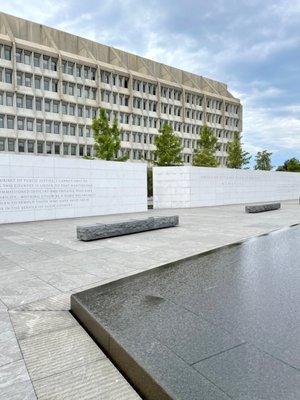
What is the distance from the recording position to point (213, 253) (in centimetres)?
834

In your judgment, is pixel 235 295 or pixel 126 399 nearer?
pixel 126 399

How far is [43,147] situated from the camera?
53781mm

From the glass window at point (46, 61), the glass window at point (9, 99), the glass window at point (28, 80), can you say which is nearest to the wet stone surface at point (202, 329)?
the glass window at point (9, 99)

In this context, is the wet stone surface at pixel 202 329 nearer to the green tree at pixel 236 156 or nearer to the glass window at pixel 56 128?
the green tree at pixel 236 156

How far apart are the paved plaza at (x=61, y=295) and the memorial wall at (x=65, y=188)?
12.9 ft

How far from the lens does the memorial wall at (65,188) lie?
1600cm

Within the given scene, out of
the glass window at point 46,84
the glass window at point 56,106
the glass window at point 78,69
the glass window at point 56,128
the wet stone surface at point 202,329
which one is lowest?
the wet stone surface at point 202,329

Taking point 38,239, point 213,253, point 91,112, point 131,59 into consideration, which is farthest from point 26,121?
point 213,253

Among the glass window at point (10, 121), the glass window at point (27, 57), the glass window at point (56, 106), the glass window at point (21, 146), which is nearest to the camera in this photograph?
the glass window at point (10, 121)

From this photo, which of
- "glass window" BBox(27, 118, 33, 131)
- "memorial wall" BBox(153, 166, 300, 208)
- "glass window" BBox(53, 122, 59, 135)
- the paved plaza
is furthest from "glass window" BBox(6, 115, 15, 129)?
the paved plaza

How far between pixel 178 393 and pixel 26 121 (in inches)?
2124

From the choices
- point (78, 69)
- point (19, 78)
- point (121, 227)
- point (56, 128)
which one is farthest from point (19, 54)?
point (121, 227)

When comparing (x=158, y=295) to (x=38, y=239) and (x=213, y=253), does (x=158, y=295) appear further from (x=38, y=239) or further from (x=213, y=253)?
(x=38, y=239)

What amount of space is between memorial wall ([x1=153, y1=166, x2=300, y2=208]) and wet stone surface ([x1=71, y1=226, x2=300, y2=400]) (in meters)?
17.9
